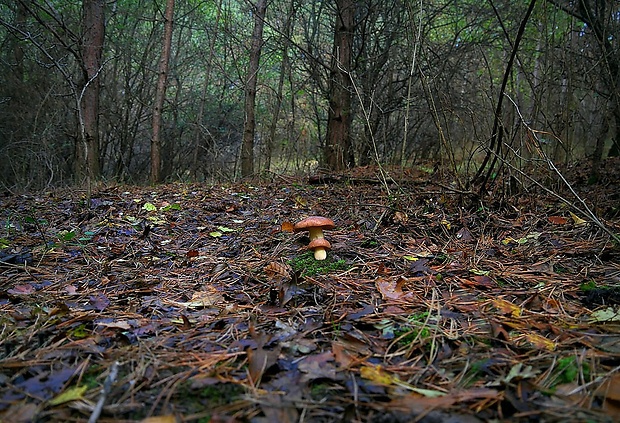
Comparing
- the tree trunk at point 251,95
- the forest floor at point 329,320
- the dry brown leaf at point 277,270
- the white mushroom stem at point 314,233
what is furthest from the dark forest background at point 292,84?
the dry brown leaf at point 277,270

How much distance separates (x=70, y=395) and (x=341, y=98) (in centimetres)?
697

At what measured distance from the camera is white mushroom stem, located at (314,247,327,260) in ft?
8.35

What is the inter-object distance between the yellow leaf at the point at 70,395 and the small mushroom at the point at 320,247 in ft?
4.99

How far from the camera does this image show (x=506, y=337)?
151 centimetres

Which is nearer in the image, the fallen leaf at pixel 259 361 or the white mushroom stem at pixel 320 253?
the fallen leaf at pixel 259 361

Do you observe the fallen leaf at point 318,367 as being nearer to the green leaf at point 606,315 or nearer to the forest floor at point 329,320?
the forest floor at point 329,320

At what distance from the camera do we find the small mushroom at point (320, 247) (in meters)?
2.52

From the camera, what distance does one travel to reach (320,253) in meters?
2.56

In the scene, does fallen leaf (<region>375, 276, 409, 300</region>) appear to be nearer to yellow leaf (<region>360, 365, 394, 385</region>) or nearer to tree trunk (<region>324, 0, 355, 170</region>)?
yellow leaf (<region>360, 365, 394, 385</region>)

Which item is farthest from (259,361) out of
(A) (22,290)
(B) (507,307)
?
(A) (22,290)

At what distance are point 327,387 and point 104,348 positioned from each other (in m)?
0.88

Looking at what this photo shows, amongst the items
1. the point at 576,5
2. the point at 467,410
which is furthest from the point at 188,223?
the point at 576,5

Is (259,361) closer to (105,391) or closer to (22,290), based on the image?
(105,391)

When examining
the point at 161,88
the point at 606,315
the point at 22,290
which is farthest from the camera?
the point at 161,88
